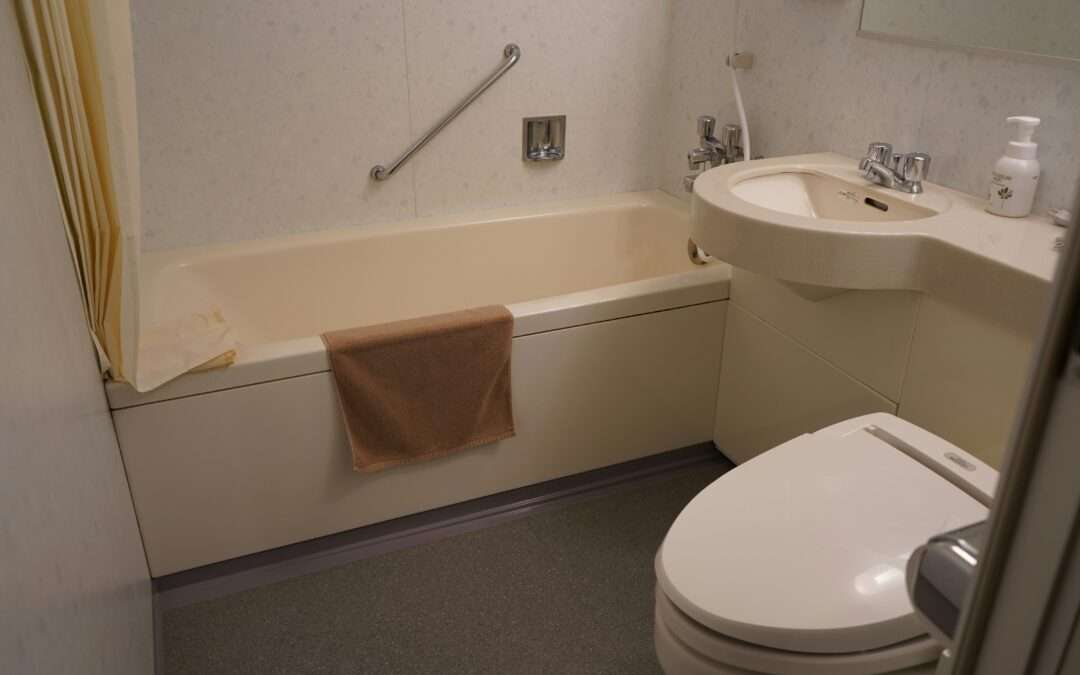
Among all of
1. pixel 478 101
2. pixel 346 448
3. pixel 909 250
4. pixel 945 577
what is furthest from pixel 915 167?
pixel 945 577

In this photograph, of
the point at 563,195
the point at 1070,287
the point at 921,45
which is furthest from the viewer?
the point at 563,195

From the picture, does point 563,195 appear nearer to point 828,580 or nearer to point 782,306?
point 782,306

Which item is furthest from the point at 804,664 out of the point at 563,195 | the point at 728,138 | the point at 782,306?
the point at 563,195

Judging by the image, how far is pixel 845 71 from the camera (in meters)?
1.84

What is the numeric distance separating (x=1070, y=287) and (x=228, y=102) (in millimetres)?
2085

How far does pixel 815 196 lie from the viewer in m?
1.81

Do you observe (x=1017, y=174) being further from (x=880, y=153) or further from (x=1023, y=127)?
(x=880, y=153)

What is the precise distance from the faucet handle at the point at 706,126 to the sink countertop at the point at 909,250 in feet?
2.33

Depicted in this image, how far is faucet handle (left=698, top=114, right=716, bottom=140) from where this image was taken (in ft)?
7.18

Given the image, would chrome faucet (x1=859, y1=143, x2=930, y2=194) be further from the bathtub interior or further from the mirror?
the bathtub interior

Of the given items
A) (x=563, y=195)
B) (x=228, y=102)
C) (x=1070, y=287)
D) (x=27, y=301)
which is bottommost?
(x=563, y=195)

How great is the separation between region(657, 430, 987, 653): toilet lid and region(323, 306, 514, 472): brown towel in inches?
27.0

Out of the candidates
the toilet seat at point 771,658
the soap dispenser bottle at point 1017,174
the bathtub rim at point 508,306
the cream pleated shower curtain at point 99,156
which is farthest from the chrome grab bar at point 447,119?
the toilet seat at point 771,658

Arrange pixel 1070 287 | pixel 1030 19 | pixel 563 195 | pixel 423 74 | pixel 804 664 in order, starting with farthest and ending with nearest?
pixel 563 195 → pixel 423 74 → pixel 1030 19 → pixel 804 664 → pixel 1070 287
